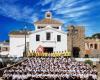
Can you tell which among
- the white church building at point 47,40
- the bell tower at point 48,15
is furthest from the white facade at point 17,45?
the bell tower at point 48,15

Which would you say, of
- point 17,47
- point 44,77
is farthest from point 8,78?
point 17,47

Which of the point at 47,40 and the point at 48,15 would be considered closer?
the point at 47,40

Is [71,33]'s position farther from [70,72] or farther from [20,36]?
[70,72]

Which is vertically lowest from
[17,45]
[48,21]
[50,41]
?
[17,45]

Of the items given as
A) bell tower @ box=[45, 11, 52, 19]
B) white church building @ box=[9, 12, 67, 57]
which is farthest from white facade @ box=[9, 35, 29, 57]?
bell tower @ box=[45, 11, 52, 19]

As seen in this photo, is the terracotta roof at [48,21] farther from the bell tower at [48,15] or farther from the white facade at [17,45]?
the white facade at [17,45]

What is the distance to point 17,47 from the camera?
7706 cm

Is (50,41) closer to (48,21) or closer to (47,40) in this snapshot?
(47,40)

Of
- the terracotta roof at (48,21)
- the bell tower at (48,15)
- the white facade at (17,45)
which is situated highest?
the bell tower at (48,15)

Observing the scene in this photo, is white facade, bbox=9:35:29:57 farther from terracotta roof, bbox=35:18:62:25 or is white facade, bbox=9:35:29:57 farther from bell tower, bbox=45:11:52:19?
bell tower, bbox=45:11:52:19

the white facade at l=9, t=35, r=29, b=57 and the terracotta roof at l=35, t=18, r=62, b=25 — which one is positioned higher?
the terracotta roof at l=35, t=18, r=62, b=25

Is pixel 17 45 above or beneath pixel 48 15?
beneath

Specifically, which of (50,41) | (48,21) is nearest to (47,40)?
(50,41)

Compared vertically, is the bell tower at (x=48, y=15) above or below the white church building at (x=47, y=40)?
above
